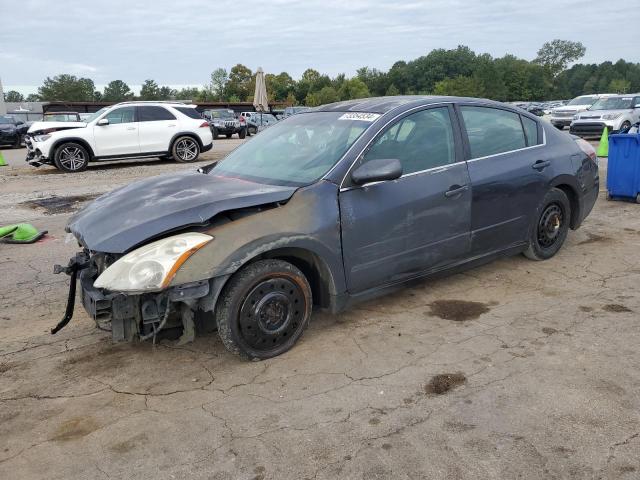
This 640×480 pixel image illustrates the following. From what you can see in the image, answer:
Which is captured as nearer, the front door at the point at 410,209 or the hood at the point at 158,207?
the hood at the point at 158,207

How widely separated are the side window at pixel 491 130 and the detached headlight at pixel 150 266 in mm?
2522

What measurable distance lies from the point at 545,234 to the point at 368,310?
83.8 inches

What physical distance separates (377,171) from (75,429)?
2.37 meters

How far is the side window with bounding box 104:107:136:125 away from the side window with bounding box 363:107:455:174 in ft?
38.8

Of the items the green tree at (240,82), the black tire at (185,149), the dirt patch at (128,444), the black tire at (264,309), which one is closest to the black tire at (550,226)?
the black tire at (264,309)

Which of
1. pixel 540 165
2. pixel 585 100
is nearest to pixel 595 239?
pixel 540 165

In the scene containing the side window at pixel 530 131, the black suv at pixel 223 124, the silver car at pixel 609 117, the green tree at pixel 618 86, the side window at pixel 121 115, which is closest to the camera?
the side window at pixel 530 131

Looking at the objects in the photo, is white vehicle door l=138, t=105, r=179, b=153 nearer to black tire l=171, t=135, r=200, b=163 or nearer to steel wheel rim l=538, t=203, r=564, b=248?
black tire l=171, t=135, r=200, b=163

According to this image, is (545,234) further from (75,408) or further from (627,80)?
(627,80)

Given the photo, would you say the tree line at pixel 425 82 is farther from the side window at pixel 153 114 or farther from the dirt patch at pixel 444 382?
the dirt patch at pixel 444 382

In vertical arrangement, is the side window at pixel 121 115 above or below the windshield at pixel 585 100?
below

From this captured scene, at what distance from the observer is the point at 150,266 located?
3072mm

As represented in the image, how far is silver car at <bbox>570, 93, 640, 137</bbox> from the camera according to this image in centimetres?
1886

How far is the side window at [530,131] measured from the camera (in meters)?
5.06
